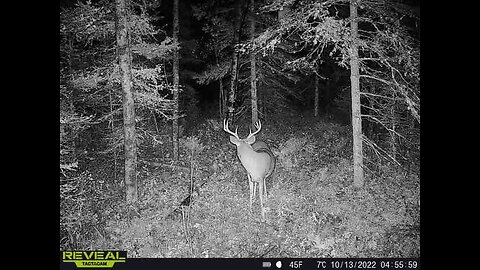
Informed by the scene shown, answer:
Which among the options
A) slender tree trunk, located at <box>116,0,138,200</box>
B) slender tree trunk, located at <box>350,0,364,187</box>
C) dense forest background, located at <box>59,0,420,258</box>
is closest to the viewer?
dense forest background, located at <box>59,0,420,258</box>

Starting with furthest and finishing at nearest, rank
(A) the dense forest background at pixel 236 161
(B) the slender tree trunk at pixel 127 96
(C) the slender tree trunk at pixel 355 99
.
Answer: (B) the slender tree trunk at pixel 127 96
(C) the slender tree trunk at pixel 355 99
(A) the dense forest background at pixel 236 161

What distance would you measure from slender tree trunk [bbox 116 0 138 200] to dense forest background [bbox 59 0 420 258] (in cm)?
2

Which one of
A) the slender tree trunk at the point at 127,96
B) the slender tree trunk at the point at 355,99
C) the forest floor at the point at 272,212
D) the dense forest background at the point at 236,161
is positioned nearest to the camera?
the forest floor at the point at 272,212

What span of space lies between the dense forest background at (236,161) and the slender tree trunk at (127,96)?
0.02m

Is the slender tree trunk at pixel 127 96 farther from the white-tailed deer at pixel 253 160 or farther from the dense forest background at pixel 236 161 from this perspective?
the white-tailed deer at pixel 253 160

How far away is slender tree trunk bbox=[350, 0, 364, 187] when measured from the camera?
6547 millimetres

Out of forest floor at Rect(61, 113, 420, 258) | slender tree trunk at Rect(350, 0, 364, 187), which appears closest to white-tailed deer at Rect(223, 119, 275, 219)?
forest floor at Rect(61, 113, 420, 258)

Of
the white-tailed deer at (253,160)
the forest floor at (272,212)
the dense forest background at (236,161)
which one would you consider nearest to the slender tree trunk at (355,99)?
the dense forest background at (236,161)

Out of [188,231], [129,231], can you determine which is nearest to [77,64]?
[129,231]

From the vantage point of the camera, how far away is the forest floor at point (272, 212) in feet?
17.6

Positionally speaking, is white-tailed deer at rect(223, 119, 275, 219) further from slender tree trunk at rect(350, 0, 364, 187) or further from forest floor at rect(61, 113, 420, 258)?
slender tree trunk at rect(350, 0, 364, 187)

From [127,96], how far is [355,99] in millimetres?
5090
